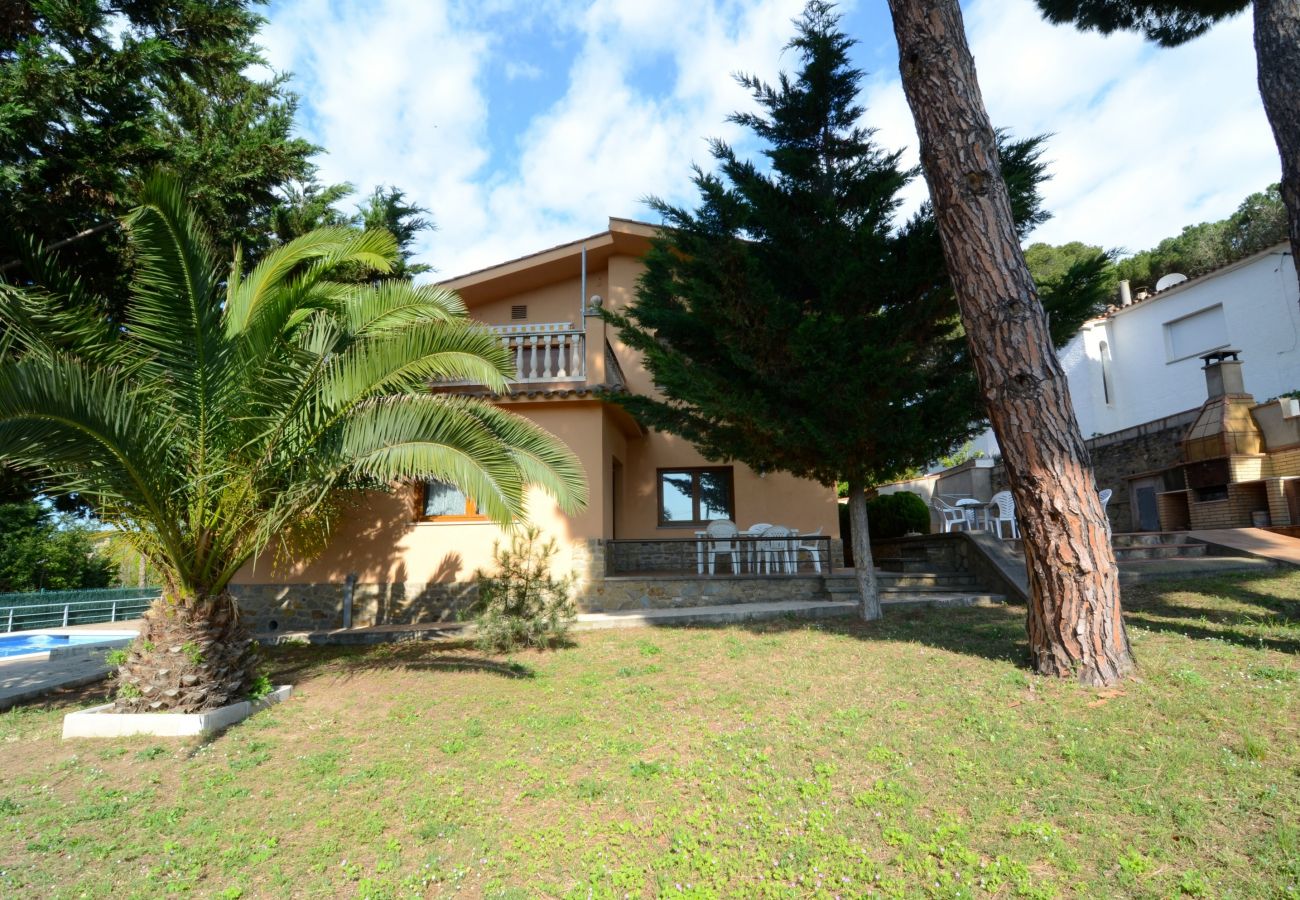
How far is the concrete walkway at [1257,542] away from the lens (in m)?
9.42

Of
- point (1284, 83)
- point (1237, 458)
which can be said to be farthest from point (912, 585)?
point (1284, 83)

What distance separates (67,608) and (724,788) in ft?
61.3

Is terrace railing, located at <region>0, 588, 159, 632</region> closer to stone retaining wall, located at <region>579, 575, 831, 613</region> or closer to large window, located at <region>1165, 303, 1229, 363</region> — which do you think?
stone retaining wall, located at <region>579, 575, 831, 613</region>

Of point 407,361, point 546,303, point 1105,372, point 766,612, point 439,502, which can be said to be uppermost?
point 546,303

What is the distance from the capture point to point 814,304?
9.04 metres

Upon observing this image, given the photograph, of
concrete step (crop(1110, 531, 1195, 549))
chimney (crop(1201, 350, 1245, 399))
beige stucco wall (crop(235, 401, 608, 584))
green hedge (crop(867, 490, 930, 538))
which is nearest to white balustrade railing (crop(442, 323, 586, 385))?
beige stucco wall (crop(235, 401, 608, 584))

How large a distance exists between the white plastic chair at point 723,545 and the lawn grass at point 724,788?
181 inches

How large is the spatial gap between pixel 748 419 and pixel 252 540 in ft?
18.0

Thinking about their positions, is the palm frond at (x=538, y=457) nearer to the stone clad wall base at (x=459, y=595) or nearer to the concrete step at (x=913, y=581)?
the stone clad wall base at (x=459, y=595)

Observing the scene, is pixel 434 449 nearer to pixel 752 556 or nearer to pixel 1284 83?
pixel 752 556

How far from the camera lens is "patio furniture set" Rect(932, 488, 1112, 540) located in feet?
43.2

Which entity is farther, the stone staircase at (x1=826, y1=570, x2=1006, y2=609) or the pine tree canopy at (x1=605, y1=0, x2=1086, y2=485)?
the stone staircase at (x1=826, y1=570, x2=1006, y2=609)

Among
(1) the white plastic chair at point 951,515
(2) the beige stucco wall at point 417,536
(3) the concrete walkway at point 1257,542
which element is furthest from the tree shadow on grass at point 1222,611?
(2) the beige stucco wall at point 417,536

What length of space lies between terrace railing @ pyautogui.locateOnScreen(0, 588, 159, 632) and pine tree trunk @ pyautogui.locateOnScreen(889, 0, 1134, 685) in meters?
16.3
